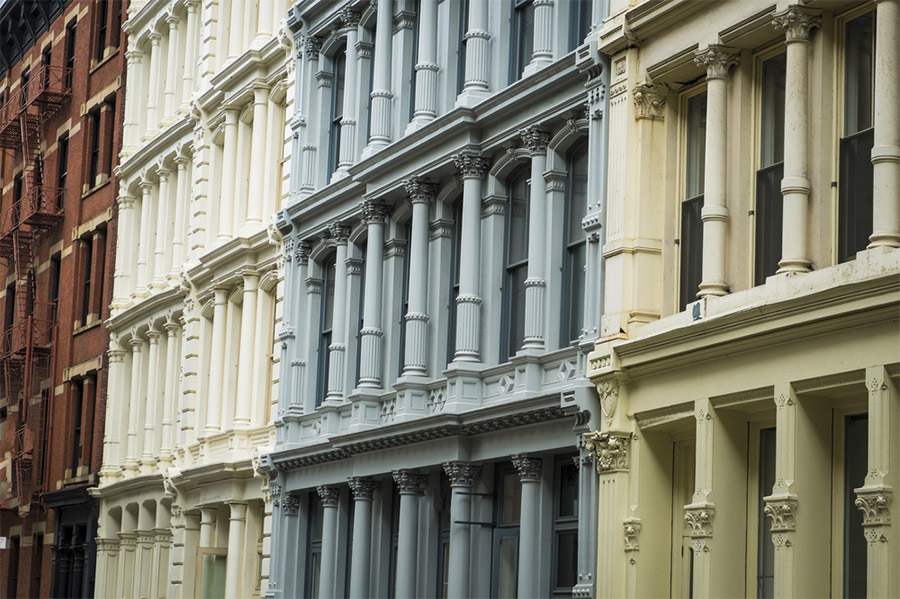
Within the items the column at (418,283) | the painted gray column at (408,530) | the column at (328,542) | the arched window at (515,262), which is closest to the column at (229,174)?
the column at (328,542)

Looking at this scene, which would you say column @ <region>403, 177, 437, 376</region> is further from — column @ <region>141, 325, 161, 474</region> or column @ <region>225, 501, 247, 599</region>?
column @ <region>141, 325, 161, 474</region>

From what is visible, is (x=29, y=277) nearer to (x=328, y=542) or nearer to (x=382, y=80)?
(x=328, y=542)

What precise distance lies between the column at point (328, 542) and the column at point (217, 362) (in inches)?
239

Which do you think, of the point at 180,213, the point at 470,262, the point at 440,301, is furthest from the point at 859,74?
the point at 180,213

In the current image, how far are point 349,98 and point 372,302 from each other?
460 centimetres

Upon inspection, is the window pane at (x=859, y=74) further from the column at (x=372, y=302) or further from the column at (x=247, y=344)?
the column at (x=247, y=344)

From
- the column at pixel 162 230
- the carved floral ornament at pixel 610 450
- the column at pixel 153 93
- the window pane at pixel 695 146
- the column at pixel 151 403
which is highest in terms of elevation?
the column at pixel 153 93

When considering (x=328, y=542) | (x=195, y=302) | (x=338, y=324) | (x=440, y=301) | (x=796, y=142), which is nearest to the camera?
(x=796, y=142)

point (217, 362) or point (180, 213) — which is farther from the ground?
point (180, 213)

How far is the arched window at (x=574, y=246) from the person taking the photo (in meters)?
24.1

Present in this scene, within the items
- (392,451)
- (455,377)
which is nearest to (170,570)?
(392,451)

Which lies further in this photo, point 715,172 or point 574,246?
point 574,246

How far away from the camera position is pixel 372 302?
2950 centimetres

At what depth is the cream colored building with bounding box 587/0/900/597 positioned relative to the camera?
17.8m
